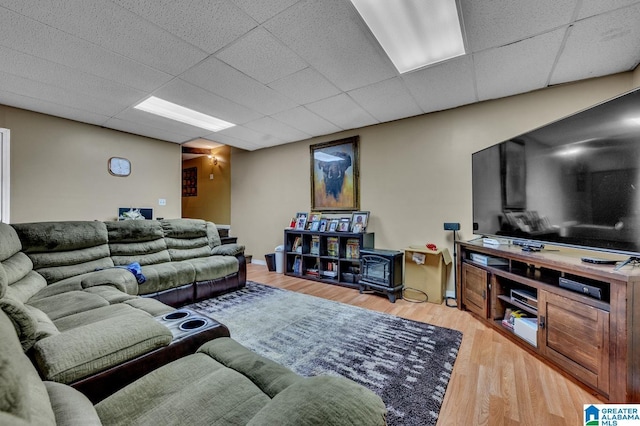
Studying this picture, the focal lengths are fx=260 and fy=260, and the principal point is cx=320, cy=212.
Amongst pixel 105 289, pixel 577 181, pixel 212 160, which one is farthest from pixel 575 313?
pixel 212 160

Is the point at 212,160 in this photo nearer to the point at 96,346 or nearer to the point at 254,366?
the point at 96,346

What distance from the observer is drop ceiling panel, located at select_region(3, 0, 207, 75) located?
1.71m

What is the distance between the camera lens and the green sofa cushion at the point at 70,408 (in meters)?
0.65

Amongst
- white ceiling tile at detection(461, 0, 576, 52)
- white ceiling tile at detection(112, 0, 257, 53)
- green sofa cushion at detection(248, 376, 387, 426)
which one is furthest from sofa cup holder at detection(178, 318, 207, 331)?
white ceiling tile at detection(461, 0, 576, 52)

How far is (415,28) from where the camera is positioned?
1.98m

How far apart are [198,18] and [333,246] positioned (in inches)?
127

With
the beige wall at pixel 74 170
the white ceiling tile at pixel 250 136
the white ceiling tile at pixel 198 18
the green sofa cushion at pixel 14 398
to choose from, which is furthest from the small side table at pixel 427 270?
the beige wall at pixel 74 170

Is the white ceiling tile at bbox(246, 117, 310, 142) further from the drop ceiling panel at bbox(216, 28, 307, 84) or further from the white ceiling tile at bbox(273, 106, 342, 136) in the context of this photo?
the drop ceiling panel at bbox(216, 28, 307, 84)

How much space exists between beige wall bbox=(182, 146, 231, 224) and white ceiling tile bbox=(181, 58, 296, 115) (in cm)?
299

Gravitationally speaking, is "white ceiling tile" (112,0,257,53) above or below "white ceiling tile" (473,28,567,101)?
above

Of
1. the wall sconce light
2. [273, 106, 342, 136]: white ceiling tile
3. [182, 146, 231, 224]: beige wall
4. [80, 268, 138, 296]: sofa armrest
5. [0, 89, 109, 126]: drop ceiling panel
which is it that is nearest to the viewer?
[80, 268, 138, 296]: sofa armrest

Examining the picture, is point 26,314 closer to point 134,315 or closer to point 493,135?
point 134,315

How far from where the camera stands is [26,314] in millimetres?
1021

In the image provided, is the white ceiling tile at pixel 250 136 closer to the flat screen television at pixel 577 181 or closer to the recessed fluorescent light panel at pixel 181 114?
the recessed fluorescent light panel at pixel 181 114
